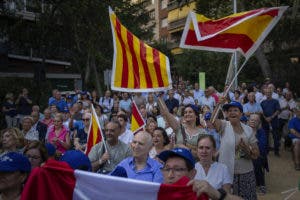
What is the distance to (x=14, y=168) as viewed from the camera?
3.00 metres

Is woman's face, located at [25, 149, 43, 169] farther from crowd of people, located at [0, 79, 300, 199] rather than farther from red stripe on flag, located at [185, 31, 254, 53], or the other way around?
red stripe on flag, located at [185, 31, 254, 53]

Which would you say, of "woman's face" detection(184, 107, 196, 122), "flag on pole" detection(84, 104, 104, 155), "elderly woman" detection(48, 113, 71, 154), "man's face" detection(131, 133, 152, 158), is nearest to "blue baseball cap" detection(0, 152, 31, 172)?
"man's face" detection(131, 133, 152, 158)

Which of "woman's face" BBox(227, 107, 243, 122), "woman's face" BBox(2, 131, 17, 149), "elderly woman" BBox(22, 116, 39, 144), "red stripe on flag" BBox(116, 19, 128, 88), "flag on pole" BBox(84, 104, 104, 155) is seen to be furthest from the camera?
"elderly woman" BBox(22, 116, 39, 144)

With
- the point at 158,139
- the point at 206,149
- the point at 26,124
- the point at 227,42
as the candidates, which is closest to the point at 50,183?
the point at 206,149

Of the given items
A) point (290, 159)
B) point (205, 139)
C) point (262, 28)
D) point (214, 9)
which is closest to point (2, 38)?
point (214, 9)

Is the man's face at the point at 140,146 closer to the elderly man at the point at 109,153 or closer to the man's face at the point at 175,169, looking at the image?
the elderly man at the point at 109,153

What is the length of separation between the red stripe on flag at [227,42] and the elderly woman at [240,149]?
136 cm

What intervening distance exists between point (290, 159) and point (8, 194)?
9.61 meters

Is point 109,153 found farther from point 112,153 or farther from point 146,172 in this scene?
point 146,172

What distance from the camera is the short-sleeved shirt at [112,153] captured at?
5133mm

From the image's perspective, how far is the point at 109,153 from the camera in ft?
17.1

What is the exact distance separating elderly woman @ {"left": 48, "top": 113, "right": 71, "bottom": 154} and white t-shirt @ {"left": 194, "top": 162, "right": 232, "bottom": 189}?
3568 mm

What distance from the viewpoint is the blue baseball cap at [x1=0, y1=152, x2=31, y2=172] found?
2967 millimetres

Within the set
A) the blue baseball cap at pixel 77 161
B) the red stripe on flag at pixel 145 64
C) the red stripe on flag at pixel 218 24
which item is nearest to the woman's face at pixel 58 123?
the red stripe on flag at pixel 145 64
